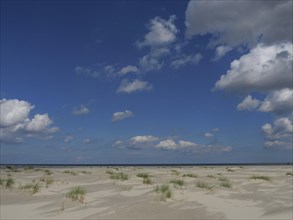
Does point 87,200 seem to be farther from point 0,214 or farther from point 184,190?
point 184,190

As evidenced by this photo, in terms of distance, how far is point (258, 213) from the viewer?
523 inches

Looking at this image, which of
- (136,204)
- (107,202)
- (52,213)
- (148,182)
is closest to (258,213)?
(136,204)

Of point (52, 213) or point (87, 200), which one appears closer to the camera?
point (52, 213)

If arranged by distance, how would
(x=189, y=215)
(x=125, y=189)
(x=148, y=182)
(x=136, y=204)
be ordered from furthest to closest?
(x=148, y=182) → (x=125, y=189) → (x=136, y=204) → (x=189, y=215)

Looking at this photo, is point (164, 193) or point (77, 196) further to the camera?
point (164, 193)

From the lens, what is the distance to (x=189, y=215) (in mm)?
12633

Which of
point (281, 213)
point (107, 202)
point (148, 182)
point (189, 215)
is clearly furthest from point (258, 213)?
point (148, 182)

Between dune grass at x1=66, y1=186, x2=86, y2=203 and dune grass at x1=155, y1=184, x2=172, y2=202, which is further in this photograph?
dune grass at x1=66, y1=186, x2=86, y2=203

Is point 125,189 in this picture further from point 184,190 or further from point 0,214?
point 0,214

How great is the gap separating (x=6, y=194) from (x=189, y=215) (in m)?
8.76

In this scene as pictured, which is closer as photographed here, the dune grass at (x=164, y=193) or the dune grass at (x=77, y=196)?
the dune grass at (x=164, y=193)

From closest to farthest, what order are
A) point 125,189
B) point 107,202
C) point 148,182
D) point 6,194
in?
1. point 107,202
2. point 6,194
3. point 125,189
4. point 148,182

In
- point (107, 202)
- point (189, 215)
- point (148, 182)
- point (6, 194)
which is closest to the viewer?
point (189, 215)

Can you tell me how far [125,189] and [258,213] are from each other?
7.95 m
